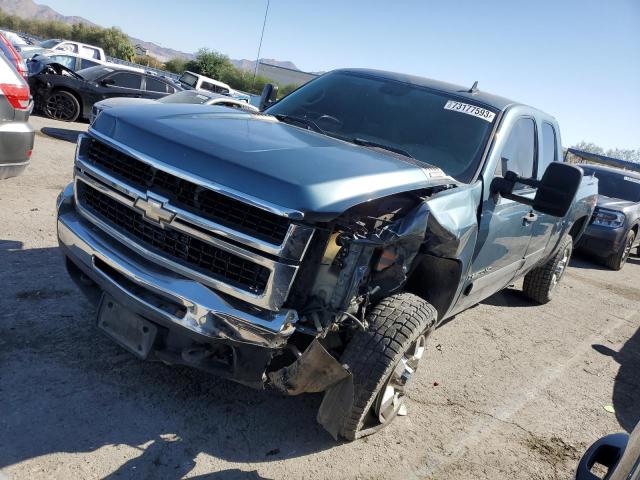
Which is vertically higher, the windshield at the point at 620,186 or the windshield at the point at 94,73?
the windshield at the point at 620,186

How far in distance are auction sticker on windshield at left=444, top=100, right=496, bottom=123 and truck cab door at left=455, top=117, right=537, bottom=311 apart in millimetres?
200

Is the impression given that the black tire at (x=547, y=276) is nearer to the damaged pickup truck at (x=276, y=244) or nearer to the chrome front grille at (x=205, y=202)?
the damaged pickup truck at (x=276, y=244)

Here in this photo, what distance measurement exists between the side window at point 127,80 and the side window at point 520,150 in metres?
10.6

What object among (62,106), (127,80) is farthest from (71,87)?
(127,80)

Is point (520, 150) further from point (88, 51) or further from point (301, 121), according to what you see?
point (88, 51)

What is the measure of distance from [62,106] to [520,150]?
10.7 metres

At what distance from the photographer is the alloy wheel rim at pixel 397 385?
2.98m

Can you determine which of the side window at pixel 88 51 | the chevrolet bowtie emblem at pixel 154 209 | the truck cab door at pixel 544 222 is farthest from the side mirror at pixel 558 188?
the side window at pixel 88 51

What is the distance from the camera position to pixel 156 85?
533 inches

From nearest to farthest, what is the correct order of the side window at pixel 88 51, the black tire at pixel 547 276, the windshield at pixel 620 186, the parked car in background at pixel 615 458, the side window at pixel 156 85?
1. the parked car in background at pixel 615 458
2. the black tire at pixel 547 276
3. the windshield at pixel 620 186
4. the side window at pixel 156 85
5. the side window at pixel 88 51

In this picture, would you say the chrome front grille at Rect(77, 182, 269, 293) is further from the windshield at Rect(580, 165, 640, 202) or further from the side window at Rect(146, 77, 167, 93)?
the side window at Rect(146, 77, 167, 93)

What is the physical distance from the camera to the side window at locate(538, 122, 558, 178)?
15.7ft

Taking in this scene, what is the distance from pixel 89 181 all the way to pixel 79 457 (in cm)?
139

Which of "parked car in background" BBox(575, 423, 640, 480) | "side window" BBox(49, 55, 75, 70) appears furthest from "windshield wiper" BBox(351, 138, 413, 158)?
"side window" BBox(49, 55, 75, 70)
